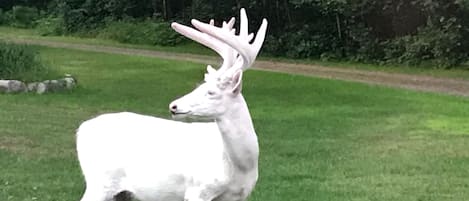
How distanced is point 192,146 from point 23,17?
46.9 m

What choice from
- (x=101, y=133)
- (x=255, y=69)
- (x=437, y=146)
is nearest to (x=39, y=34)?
(x=255, y=69)

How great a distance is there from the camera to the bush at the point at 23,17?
50469mm

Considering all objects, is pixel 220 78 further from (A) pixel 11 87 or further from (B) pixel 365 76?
(B) pixel 365 76

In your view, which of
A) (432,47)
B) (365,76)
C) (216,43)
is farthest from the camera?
(432,47)

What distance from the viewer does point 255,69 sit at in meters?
25.1

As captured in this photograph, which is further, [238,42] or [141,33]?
[141,33]

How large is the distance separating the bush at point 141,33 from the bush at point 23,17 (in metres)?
10.2

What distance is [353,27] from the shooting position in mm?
29312

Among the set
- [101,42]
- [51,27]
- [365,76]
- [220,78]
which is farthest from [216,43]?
[51,27]

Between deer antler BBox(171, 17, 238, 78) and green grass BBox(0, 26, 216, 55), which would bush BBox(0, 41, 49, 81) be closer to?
green grass BBox(0, 26, 216, 55)

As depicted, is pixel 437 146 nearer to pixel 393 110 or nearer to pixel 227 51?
pixel 393 110

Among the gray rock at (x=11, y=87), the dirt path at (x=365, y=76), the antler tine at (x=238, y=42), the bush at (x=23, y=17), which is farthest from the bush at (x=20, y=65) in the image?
the bush at (x=23, y=17)

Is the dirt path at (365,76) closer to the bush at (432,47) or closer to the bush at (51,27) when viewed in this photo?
the bush at (432,47)

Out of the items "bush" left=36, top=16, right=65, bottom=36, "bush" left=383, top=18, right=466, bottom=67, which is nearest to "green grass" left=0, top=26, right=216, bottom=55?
"bush" left=36, top=16, right=65, bottom=36
